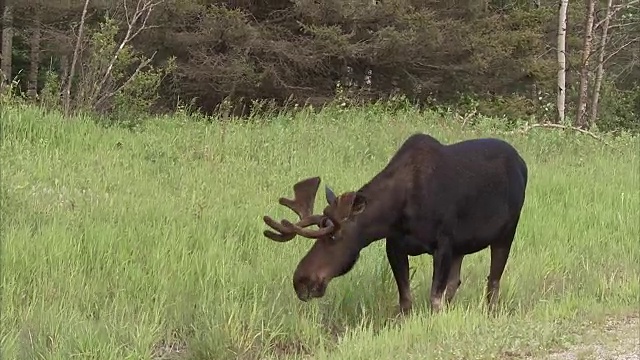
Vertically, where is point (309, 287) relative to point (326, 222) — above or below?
below

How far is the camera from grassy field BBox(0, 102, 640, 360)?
505cm

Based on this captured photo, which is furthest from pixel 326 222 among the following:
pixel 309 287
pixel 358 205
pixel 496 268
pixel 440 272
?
pixel 496 268

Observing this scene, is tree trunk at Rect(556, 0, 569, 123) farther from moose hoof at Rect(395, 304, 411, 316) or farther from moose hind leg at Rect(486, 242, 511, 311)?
moose hoof at Rect(395, 304, 411, 316)

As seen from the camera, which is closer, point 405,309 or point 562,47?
point 405,309

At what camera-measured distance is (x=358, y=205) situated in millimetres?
5484

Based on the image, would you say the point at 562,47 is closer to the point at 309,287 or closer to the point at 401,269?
the point at 401,269

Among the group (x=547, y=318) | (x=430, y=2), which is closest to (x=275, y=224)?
(x=547, y=318)

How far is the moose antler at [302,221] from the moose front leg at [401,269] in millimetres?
539

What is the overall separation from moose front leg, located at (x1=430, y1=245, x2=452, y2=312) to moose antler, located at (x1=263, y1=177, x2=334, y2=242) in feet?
2.53

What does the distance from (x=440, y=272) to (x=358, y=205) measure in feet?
2.41

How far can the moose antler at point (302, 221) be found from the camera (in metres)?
5.32

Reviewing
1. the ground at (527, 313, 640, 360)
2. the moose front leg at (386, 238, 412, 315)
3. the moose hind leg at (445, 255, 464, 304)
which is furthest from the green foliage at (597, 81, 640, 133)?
the moose front leg at (386, 238, 412, 315)

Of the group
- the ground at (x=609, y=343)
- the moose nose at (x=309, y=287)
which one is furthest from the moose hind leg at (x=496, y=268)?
the moose nose at (x=309, y=287)

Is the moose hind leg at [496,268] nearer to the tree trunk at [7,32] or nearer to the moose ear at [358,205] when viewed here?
the moose ear at [358,205]
